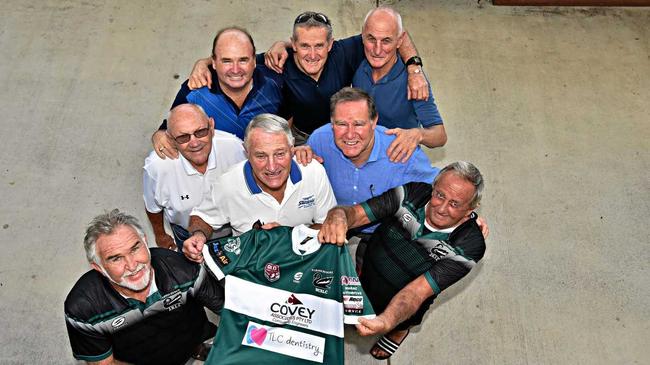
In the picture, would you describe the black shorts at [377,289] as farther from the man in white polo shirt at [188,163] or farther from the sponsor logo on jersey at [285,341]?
the man in white polo shirt at [188,163]

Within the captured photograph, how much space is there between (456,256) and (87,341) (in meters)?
1.78

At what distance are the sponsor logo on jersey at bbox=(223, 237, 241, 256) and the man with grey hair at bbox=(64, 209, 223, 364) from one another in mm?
157

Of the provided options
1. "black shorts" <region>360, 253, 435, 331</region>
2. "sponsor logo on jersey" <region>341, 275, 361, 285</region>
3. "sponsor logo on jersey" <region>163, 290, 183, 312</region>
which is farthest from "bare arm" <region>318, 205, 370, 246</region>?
"sponsor logo on jersey" <region>163, 290, 183, 312</region>

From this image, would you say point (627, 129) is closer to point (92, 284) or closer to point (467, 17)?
point (467, 17)

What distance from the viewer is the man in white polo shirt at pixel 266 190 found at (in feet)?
11.1

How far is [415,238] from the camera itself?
3438 mm

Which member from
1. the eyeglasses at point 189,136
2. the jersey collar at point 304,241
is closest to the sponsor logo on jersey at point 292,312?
the jersey collar at point 304,241

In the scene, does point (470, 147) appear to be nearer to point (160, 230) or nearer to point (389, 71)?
point (389, 71)

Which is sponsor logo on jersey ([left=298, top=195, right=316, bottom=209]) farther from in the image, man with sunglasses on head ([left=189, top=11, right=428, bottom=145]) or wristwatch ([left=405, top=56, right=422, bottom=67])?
wristwatch ([left=405, top=56, right=422, bottom=67])

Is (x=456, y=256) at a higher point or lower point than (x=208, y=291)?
lower

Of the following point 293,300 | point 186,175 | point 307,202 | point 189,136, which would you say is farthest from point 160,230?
point 293,300

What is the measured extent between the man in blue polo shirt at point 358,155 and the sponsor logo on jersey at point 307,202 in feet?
0.80

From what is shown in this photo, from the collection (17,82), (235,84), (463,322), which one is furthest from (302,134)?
(17,82)

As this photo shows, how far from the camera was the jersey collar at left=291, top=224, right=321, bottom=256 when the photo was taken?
10.7ft
